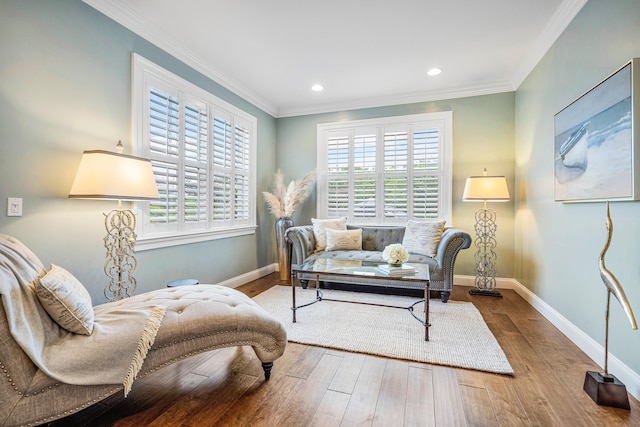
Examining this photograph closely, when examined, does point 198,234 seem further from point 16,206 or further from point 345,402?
point 345,402

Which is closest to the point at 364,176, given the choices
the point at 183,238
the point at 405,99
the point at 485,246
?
the point at 405,99

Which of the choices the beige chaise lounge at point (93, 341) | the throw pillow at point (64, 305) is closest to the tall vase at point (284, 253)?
the beige chaise lounge at point (93, 341)

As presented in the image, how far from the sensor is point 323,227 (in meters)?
4.27

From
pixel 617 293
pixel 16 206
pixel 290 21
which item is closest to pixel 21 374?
pixel 16 206

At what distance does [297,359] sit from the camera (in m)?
2.13

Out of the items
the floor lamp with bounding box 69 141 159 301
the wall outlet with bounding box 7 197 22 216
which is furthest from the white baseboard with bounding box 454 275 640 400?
the wall outlet with bounding box 7 197 22 216

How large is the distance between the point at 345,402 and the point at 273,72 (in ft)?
11.6

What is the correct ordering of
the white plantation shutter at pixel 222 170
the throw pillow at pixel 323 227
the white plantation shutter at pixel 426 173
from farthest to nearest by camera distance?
the white plantation shutter at pixel 426 173
the throw pillow at pixel 323 227
the white plantation shutter at pixel 222 170

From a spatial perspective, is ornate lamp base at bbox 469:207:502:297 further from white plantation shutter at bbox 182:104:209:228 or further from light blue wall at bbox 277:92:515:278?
white plantation shutter at bbox 182:104:209:228

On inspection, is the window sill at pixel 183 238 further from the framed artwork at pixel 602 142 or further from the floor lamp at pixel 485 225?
the framed artwork at pixel 602 142

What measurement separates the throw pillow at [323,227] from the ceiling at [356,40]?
74.0 inches

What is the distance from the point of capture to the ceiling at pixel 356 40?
248cm

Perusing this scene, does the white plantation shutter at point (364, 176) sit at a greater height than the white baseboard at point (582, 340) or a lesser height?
greater

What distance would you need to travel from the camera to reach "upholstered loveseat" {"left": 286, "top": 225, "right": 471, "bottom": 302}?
3328 mm
